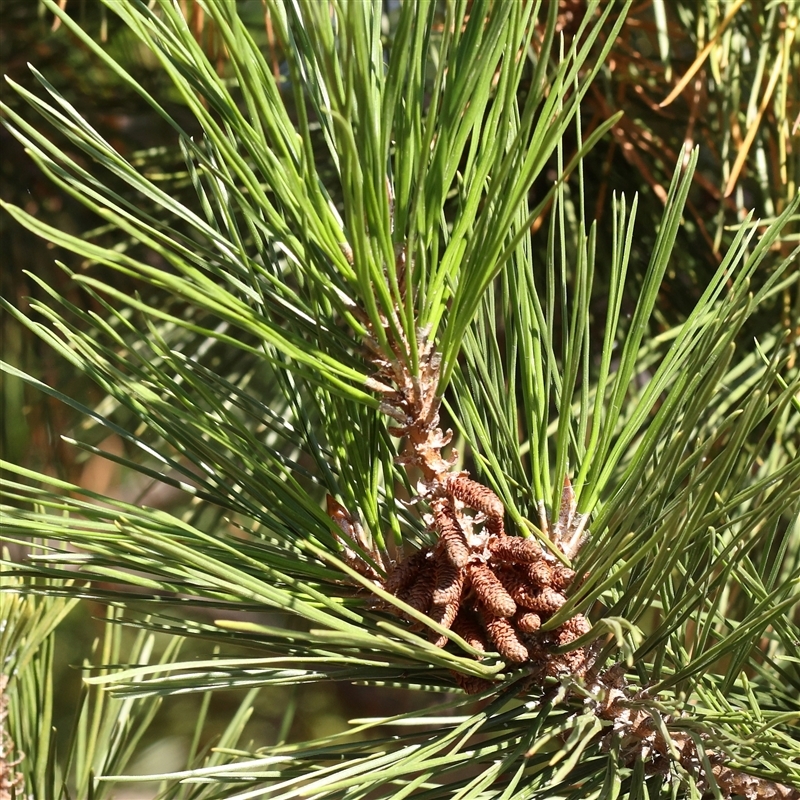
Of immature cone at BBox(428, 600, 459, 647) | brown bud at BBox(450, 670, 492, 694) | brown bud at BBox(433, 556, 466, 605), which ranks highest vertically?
brown bud at BBox(433, 556, 466, 605)

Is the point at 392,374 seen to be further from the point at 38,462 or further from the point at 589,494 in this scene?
the point at 38,462

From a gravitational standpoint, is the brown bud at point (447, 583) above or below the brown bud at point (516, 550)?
below

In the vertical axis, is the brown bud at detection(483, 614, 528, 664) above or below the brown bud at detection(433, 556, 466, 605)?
below

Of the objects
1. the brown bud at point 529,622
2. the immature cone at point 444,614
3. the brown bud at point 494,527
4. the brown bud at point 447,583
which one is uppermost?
the brown bud at point 494,527
